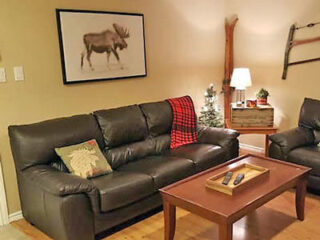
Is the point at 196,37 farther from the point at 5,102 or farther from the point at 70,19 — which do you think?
the point at 5,102

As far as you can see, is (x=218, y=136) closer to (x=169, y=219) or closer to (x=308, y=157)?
(x=308, y=157)

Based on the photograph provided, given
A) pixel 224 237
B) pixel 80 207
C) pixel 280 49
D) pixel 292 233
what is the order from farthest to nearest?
pixel 280 49
pixel 292 233
pixel 80 207
pixel 224 237

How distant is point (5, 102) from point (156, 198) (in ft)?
5.16

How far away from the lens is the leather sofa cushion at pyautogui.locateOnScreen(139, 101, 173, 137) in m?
3.66

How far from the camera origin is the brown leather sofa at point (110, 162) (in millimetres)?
2498

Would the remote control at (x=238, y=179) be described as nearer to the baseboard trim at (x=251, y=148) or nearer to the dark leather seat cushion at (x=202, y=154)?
the dark leather seat cushion at (x=202, y=154)

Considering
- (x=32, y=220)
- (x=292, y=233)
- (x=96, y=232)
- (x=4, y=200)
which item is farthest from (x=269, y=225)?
(x=4, y=200)

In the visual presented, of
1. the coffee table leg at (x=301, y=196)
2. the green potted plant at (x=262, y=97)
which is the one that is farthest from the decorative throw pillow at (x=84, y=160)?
the green potted plant at (x=262, y=97)

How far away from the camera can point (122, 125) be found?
3.36 m

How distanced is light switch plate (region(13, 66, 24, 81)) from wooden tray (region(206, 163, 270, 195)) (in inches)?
74.2

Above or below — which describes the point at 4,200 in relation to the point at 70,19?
below

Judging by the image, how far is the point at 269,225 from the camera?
284cm

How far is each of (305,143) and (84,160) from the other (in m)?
2.30

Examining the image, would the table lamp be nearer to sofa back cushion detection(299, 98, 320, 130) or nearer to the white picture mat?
sofa back cushion detection(299, 98, 320, 130)
